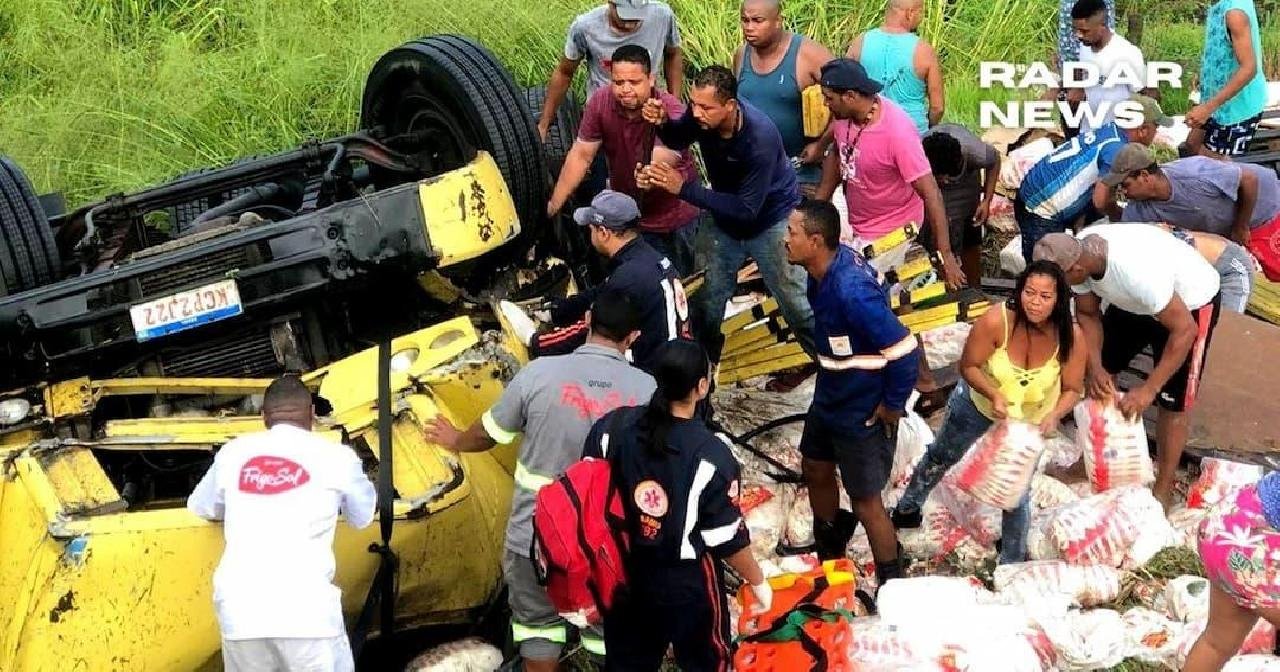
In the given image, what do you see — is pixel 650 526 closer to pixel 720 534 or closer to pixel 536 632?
pixel 720 534

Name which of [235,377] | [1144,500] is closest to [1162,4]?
[1144,500]

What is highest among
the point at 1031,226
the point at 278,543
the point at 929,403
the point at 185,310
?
the point at 185,310

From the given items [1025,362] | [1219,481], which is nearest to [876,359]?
[1025,362]

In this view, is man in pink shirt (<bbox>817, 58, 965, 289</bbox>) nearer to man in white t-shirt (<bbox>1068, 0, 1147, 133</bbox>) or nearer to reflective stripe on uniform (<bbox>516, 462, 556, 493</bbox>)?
man in white t-shirt (<bbox>1068, 0, 1147, 133</bbox>)

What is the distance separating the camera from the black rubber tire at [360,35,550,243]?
5156 mm

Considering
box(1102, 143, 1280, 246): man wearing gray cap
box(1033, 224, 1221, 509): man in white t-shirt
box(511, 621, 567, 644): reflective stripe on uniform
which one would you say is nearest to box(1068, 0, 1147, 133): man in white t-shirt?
box(1102, 143, 1280, 246): man wearing gray cap

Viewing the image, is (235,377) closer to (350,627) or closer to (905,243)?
(350,627)

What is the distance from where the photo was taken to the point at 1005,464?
446 cm

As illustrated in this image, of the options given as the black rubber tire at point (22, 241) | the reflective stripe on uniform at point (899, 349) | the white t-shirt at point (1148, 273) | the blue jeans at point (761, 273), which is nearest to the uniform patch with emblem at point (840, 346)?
the reflective stripe on uniform at point (899, 349)

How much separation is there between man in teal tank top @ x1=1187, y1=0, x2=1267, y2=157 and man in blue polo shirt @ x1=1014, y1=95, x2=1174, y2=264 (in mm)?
983

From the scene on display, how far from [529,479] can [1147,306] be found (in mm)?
2296

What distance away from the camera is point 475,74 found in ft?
17.1

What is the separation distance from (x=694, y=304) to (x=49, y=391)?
7.96ft

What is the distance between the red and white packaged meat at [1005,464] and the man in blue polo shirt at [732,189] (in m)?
0.93
